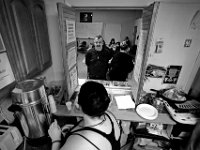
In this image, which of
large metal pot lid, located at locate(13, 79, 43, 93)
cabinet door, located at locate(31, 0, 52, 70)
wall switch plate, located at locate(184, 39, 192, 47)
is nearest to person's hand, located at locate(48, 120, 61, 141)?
large metal pot lid, located at locate(13, 79, 43, 93)

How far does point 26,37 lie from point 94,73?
0.88 m

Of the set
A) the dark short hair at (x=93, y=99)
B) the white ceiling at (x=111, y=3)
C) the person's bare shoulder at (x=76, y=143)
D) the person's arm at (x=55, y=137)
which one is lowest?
the person's arm at (x=55, y=137)

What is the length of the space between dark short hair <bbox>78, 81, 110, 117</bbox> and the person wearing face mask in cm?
83

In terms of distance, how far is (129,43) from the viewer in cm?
130

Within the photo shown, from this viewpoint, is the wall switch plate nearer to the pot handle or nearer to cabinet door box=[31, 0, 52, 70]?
cabinet door box=[31, 0, 52, 70]

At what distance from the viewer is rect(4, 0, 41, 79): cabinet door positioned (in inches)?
30.1

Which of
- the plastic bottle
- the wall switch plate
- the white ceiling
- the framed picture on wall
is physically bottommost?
the plastic bottle

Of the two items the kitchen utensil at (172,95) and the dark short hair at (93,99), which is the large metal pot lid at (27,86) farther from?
the kitchen utensil at (172,95)

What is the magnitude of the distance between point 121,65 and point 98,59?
316 mm

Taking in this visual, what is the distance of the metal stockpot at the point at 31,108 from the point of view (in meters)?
0.81

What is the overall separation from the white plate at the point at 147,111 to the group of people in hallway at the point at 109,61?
0.46 m

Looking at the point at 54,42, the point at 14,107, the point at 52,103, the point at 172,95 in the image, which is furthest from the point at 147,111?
the point at 54,42

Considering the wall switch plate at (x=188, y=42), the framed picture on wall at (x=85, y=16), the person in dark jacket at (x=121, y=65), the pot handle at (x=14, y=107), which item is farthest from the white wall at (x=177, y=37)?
the pot handle at (x=14, y=107)

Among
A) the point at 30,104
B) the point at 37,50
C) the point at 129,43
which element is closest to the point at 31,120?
the point at 30,104
